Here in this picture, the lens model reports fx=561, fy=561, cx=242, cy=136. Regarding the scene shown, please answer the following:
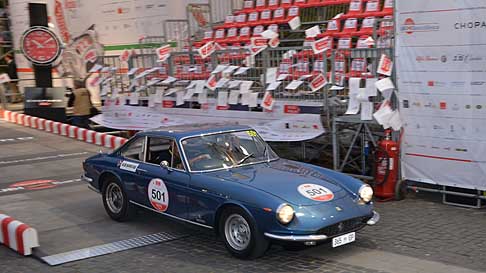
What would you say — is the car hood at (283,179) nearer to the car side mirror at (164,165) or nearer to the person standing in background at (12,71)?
the car side mirror at (164,165)

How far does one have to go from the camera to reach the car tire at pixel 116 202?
23.7ft

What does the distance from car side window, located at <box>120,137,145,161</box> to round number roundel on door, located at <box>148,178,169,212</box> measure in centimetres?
51

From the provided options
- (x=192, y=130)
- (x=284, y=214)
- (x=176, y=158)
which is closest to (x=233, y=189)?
(x=284, y=214)

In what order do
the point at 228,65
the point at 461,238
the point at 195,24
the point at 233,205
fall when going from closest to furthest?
the point at 233,205 → the point at 461,238 → the point at 228,65 → the point at 195,24

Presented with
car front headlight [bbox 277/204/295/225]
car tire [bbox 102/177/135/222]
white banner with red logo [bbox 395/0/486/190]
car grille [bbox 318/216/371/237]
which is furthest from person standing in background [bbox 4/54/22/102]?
car grille [bbox 318/216/371/237]

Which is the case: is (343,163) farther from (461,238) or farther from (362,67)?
(461,238)

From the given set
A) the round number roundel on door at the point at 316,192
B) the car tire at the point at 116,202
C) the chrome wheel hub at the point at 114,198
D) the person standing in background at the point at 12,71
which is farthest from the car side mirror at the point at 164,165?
the person standing in background at the point at 12,71

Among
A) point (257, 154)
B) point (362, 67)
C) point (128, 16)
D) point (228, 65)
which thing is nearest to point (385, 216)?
point (257, 154)

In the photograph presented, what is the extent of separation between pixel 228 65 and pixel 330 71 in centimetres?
266

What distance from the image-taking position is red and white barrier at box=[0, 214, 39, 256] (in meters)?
6.19

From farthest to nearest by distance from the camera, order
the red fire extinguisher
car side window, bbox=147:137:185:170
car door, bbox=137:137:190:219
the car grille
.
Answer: the red fire extinguisher < car side window, bbox=147:137:185:170 < car door, bbox=137:137:190:219 < the car grille

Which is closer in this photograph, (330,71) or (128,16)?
(330,71)

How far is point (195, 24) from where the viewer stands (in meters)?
16.7

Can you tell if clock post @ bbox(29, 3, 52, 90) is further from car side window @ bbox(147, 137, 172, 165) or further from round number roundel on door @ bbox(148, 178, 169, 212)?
round number roundel on door @ bbox(148, 178, 169, 212)
